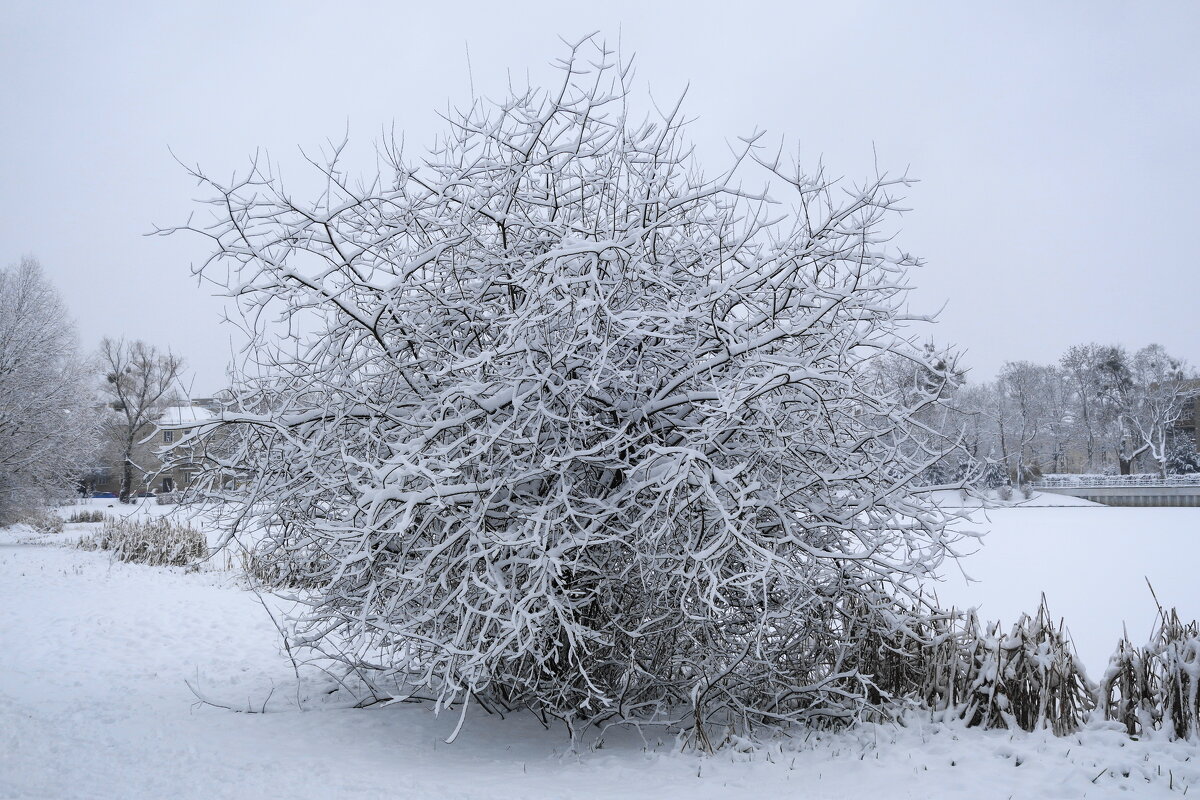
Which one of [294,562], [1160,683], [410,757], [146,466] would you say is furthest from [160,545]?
[146,466]

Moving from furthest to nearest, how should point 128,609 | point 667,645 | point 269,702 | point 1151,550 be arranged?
point 1151,550
point 128,609
point 269,702
point 667,645

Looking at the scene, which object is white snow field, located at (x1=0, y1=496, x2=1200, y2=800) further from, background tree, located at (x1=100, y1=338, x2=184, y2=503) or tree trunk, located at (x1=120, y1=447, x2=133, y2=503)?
tree trunk, located at (x1=120, y1=447, x2=133, y2=503)

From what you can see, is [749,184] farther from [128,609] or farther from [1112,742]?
[128,609]

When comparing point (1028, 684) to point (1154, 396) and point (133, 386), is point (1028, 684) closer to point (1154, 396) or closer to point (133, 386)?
point (133, 386)

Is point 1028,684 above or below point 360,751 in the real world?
above

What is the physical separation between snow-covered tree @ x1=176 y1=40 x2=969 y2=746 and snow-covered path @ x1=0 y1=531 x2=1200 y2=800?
1.23 feet

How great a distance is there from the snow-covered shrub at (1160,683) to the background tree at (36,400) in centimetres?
2058

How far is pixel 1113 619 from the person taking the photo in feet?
34.7

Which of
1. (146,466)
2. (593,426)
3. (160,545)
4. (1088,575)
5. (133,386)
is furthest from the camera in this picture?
(146,466)

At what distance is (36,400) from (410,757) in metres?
17.8

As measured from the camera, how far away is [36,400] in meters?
18.3

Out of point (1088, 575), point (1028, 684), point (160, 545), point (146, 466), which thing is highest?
point (1028, 684)

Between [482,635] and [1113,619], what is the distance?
9.92m

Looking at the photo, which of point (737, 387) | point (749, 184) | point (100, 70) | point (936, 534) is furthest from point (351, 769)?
point (100, 70)
